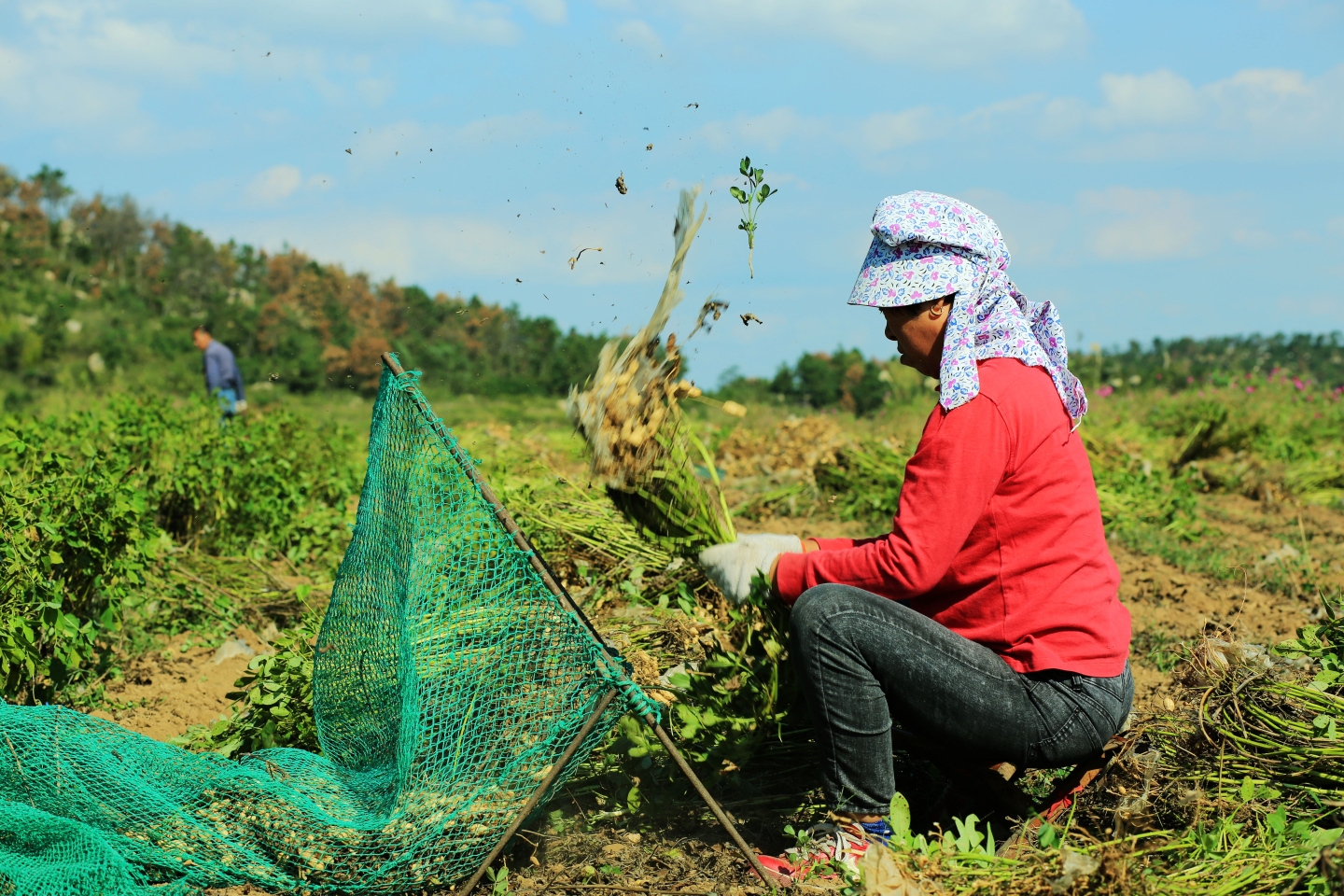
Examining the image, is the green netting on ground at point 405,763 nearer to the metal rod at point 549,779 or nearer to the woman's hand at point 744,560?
the metal rod at point 549,779

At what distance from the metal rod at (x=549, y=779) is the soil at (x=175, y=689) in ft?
5.55

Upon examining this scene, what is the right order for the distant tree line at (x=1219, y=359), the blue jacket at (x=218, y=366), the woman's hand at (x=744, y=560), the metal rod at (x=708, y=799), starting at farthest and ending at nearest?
the distant tree line at (x=1219, y=359), the blue jacket at (x=218, y=366), the woman's hand at (x=744, y=560), the metal rod at (x=708, y=799)

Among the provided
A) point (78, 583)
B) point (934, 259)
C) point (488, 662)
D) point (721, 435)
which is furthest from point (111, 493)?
point (721, 435)

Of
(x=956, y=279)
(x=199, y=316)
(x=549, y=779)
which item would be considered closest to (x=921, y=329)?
(x=956, y=279)

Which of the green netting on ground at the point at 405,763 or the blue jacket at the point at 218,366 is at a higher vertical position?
the blue jacket at the point at 218,366

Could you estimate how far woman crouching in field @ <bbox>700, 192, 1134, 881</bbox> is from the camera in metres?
2.14

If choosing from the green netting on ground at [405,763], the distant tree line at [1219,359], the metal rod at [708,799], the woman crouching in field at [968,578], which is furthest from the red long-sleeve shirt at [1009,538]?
the distant tree line at [1219,359]

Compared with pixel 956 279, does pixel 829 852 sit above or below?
below

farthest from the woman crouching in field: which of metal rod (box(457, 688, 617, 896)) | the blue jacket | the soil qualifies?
the blue jacket

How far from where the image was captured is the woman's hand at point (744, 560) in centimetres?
249

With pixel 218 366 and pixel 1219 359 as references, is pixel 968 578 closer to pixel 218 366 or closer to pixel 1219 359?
pixel 218 366

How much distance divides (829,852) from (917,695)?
1.30ft

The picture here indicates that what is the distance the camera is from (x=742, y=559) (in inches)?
98.5

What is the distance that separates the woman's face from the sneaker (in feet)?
3.36
